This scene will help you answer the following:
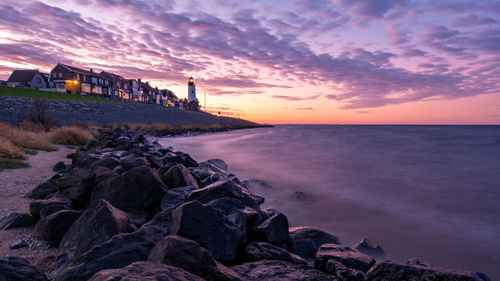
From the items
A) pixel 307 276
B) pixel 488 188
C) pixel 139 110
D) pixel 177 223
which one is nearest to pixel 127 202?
pixel 177 223

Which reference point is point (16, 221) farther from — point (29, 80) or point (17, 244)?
point (29, 80)

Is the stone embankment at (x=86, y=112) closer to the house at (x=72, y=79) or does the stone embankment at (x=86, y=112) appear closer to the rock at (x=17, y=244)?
the rock at (x=17, y=244)

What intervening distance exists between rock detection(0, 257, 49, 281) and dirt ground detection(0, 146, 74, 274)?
2.61ft

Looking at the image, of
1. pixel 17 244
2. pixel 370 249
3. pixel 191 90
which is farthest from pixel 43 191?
pixel 191 90

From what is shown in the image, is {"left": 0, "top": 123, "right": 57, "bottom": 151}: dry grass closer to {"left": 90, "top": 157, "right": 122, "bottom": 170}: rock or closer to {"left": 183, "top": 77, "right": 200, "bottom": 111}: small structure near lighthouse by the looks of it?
{"left": 90, "top": 157, "right": 122, "bottom": 170}: rock

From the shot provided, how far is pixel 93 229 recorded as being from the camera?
2.93 meters

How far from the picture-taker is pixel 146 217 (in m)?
4.02

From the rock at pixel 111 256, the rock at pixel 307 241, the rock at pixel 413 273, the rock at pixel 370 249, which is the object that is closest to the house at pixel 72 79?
the rock at pixel 307 241

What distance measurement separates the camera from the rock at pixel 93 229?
2.86 m

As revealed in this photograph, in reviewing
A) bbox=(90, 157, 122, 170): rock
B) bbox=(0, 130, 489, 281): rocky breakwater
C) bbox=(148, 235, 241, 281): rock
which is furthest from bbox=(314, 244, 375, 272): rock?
bbox=(90, 157, 122, 170): rock

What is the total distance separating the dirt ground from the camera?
10.1ft

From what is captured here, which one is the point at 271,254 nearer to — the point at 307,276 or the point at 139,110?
the point at 307,276

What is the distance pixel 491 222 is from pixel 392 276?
5430 mm

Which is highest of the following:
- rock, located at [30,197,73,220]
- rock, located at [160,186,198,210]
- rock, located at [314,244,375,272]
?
rock, located at [160,186,198,210]
